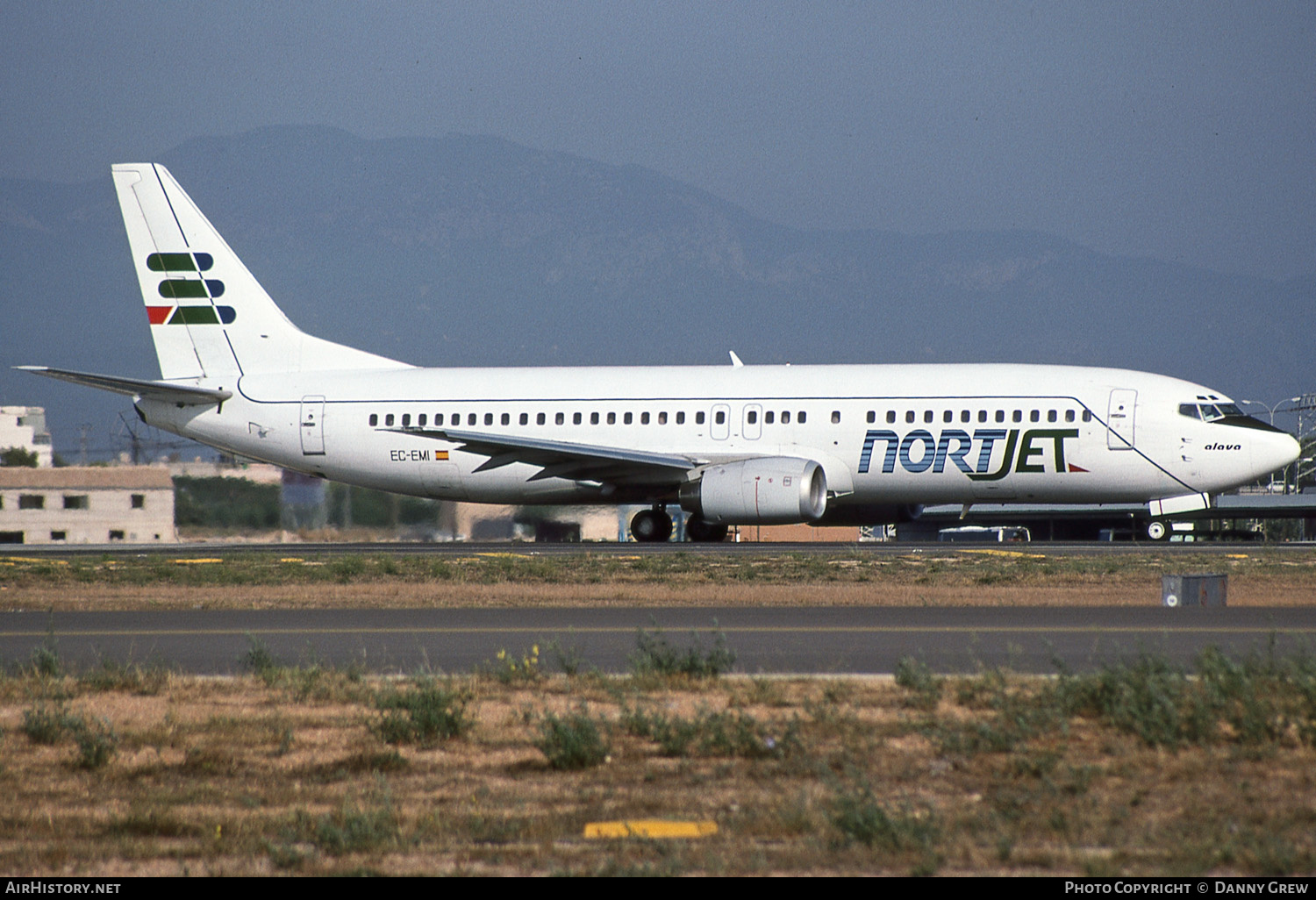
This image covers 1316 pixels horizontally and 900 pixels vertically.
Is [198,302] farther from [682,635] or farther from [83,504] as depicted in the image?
[83,504]

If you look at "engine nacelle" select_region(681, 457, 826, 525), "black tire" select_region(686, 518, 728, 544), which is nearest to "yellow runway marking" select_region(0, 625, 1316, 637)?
"engine nacelle" select_region(681, 457, 826, 525)

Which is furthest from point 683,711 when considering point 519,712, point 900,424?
point 900,424

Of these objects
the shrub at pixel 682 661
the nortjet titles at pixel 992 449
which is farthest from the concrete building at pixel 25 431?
the shrub at pixel 682 661

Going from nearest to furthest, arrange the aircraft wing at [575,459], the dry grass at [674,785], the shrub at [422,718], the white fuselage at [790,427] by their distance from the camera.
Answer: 1. the dry grass at [674,785]
2. the shrub at [422,718]
3. the white fuselage at [790,427]
4. the aircraft wing at [575,459]

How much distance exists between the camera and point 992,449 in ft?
95.3

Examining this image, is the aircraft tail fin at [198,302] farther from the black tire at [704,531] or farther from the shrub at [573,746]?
the shrub at [573,746]

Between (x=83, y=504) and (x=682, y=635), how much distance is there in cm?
5411

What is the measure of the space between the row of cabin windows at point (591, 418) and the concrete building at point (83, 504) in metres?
28.2

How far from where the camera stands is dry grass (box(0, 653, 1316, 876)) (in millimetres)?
6188

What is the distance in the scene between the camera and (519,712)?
9703 millimetres

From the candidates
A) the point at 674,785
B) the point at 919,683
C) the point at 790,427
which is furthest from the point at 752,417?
the point at 674,785

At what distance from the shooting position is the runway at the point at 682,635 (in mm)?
11828

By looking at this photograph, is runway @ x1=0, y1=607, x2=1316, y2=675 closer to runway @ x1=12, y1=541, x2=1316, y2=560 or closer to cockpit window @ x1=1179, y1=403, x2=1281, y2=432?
runway @ x1=12, y1=541, x2=1316, y2=560

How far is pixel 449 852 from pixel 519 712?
3297 mm
